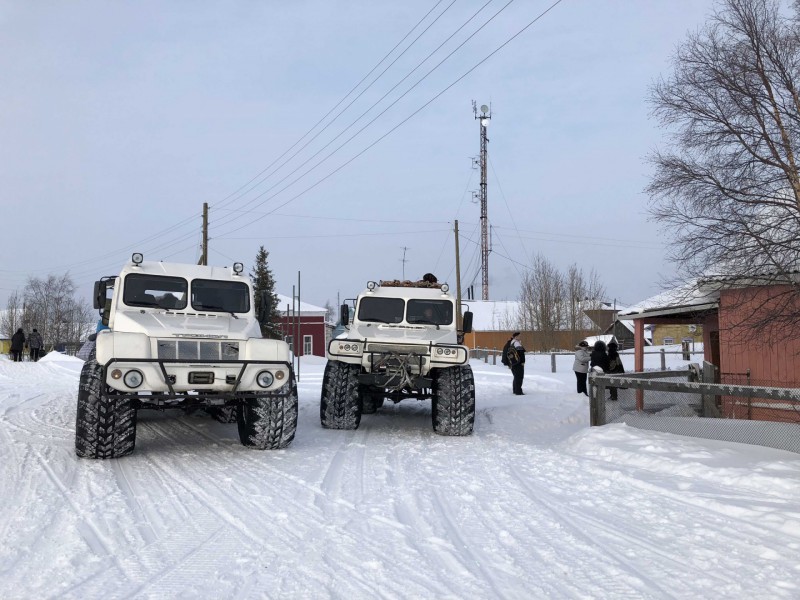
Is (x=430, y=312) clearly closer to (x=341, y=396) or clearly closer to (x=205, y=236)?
(x=341, y=396)

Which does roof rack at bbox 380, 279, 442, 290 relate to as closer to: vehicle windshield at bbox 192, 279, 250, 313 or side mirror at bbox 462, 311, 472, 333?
side mirror at bbox 462, 311, 472, 333

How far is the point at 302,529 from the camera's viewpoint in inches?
202

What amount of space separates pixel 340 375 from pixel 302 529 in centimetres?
515

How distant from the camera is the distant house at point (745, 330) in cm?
950

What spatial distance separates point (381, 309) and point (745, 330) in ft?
18.3

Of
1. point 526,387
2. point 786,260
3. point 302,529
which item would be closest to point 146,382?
point 302,529

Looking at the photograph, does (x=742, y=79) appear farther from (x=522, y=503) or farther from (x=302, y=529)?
(x=302, y=529)

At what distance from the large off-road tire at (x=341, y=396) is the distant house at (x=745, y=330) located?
5.24 m

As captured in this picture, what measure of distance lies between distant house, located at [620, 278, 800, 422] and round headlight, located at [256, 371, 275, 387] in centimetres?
628

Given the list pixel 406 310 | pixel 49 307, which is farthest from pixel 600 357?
pixel 49 307

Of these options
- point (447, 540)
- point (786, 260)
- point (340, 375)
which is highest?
point (786, 260)

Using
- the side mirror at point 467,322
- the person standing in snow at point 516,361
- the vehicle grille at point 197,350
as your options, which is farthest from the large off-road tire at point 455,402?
the person standing in snow at point 516,361

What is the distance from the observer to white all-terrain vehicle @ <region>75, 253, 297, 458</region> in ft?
24.2

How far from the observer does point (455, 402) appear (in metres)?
10.0
